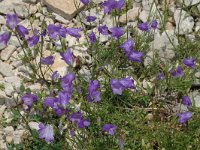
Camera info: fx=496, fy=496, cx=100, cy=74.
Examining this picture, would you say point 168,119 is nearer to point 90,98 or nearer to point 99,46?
point 90,98

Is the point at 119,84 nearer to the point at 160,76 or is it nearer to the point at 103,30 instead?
the point at 160,76

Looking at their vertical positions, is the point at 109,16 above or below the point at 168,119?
above

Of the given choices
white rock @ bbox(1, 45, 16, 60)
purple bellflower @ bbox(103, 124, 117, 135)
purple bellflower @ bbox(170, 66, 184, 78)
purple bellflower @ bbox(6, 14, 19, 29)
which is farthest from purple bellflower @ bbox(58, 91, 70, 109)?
white rock @ bbox(1, 45, 16, 60)

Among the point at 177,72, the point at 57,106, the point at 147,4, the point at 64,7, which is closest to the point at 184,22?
the point at 147,4

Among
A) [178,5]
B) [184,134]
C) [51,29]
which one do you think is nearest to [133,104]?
[184,134]

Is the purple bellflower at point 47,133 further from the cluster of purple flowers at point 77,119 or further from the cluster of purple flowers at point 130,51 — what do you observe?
the cluster of purple flowers at point 130,51

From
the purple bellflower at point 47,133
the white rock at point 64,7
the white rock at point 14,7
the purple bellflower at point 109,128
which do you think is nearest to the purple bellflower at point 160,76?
the purple bellflower at point 109,128
